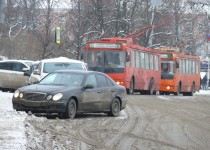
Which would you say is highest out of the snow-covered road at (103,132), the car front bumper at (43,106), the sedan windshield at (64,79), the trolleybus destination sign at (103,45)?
the trolleybus destination sign at (103,45)

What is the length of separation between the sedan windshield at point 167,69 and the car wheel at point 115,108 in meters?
23.0

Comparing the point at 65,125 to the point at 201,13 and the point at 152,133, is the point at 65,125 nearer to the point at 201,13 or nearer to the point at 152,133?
the point at 152,133

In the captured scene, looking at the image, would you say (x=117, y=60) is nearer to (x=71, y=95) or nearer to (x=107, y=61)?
(x=107, y=61)

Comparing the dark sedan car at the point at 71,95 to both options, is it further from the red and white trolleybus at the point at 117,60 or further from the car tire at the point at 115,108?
the red and white trolleybus at the point at 117,60

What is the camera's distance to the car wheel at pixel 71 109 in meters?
16.9

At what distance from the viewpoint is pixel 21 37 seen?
57.2m

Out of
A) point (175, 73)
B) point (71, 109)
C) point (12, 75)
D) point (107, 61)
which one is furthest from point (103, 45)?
point (71, 109)

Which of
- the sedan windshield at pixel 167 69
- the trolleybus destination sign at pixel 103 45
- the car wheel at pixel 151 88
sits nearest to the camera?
the trolleybus destination sign at pixel 103 45

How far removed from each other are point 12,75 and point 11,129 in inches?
687

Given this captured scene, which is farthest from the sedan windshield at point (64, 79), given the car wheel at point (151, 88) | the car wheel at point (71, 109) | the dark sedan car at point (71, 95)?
the car wheel at point (151, 88)

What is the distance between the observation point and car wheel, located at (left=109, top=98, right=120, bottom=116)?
1923 cm

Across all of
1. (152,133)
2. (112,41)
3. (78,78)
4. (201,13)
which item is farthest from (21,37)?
(152,133)

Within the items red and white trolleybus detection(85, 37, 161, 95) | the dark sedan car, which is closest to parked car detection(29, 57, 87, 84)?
the dark sedan car

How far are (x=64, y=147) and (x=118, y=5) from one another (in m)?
42.8
